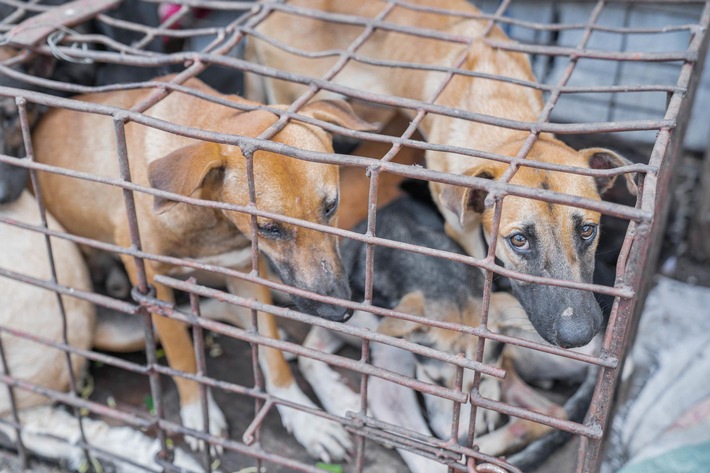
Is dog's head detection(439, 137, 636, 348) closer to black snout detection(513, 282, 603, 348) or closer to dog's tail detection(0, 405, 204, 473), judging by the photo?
black snout detection(513, 282, 603, 348)

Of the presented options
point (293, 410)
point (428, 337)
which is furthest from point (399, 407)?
point (293, 410)

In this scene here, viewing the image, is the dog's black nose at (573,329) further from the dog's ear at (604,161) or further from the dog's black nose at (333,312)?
the dog's black nose at (333,312)

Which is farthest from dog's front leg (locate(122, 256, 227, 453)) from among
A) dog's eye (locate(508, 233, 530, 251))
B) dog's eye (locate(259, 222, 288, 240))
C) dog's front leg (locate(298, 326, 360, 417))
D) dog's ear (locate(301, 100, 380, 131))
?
dog's eye (locate(508, 233, 530, 251))

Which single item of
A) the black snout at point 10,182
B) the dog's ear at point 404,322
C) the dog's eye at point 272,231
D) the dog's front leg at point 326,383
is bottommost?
the dog's front leg at point 326,383

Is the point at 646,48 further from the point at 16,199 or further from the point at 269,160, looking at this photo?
the point at 16,199

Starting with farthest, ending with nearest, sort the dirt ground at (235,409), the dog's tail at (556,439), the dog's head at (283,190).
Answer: the dirt ground at (235,409) → the dog's tail at (556,439) → the dog's head at (283,190)

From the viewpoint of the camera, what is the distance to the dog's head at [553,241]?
8.77ft

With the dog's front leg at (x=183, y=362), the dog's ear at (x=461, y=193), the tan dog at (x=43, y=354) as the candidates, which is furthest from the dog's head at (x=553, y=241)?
the tan dog at (x=43, y=354)

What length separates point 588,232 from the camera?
2.90 metres

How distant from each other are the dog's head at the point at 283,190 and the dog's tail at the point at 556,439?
3.97 feet

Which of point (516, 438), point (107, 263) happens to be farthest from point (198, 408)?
point (516, 438)

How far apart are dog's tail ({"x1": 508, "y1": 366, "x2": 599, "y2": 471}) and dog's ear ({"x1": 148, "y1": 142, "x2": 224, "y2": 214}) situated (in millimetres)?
1795

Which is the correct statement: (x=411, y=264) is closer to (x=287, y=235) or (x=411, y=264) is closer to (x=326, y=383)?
(x=326, y=383)

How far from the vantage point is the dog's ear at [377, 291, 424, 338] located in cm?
347
